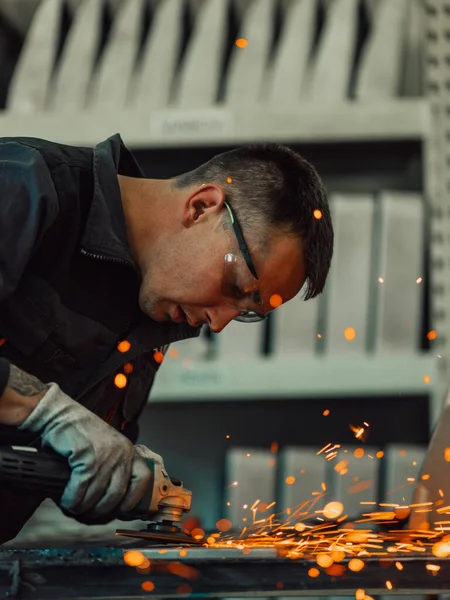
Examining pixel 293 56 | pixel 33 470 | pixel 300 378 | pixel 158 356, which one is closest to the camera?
pixel 33 470

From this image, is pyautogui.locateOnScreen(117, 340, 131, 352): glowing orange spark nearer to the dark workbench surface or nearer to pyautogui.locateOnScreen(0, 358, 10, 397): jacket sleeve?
pyautogui.locateOnScreen(0, 358, 10, 397): jacket sleeve

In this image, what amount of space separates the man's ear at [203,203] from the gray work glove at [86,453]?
0.39 meters

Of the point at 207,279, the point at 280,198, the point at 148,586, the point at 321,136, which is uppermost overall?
the point at 321,136

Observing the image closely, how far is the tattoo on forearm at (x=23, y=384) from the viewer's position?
137 centimetres

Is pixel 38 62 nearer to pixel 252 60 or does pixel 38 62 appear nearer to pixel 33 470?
pixel 252 60

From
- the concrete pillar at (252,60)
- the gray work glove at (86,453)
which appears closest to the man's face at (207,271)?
the gray work glove at (86,453)

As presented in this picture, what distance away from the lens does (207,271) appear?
5.33 ft

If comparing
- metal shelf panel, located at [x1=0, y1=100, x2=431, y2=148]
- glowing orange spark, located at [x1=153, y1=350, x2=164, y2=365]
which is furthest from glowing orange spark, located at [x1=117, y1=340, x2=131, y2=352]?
metal shelf panel, located at [x1=0, y1=100, x2=431, y2=148]

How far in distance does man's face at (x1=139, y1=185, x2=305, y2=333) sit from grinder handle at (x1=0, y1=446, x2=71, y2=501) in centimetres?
39

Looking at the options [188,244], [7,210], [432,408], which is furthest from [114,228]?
[432,408]

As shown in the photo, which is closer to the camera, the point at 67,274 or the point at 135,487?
the point at 135,487

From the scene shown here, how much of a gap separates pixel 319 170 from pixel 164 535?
3.87 ft

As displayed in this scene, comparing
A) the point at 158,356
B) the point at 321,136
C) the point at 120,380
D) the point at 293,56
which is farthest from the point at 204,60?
the point at 120,380

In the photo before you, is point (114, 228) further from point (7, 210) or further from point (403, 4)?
point (403, 4)
